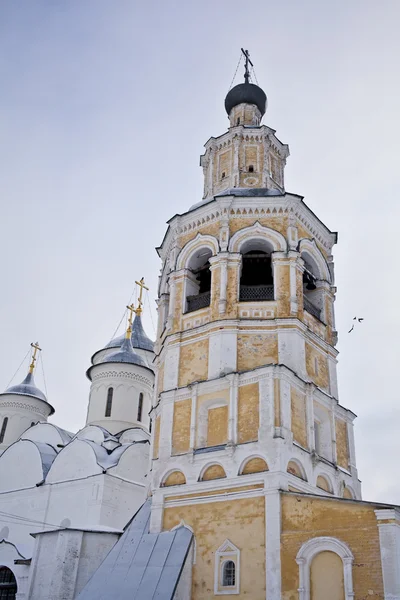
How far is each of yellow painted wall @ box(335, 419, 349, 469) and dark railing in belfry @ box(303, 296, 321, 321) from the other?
252 centimetres

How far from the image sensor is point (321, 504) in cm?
1115

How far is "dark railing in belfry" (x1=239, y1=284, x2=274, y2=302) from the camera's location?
14430 mm

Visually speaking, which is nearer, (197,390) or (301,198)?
(197,390)

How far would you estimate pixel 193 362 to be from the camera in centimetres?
1412

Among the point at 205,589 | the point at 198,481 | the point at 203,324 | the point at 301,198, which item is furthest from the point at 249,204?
the point at 205,589

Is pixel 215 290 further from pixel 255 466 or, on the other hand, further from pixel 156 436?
pixel 255 466

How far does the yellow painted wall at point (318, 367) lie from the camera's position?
14.0 metres

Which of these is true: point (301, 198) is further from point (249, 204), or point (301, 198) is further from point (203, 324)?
point (203, 324)

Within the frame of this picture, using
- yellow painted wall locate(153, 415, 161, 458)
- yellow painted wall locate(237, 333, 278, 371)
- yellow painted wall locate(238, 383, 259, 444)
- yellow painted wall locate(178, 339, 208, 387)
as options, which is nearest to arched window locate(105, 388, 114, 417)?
yellow painted wall locate(153, 415, 161, 458)

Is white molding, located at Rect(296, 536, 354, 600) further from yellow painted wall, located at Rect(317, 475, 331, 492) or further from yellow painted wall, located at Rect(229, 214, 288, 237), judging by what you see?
yellow painted wall, located at Rect(229, 214, 288, 237)

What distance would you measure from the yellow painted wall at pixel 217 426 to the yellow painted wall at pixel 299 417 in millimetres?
1369

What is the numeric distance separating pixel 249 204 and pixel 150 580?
861 cm

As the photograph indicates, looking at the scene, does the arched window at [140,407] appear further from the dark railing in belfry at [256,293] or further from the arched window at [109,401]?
the dark railing in belfry at [256,293]

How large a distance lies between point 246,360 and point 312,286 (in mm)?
3380
